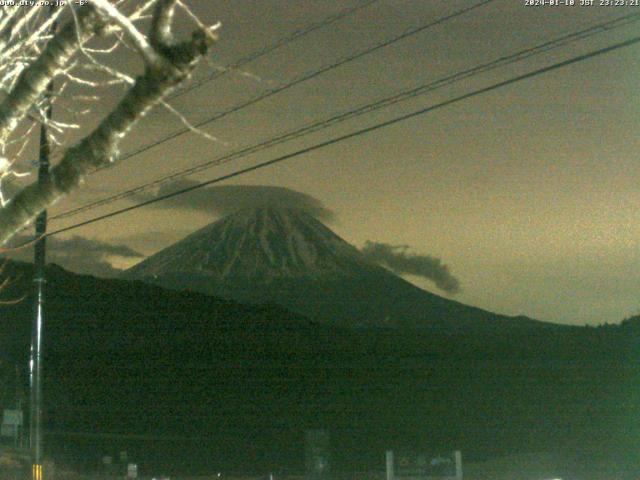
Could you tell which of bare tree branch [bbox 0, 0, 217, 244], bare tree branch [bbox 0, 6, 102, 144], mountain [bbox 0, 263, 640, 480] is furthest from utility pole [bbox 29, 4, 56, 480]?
mountain [bbox 0, 263, 640, 480]

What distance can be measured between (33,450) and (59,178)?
50.1ft

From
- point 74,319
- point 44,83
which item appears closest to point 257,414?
point 74,319

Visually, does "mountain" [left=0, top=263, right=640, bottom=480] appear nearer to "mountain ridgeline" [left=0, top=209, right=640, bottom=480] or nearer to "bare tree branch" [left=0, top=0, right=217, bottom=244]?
"mountain ridgeline" [left=0, top=209, right=640, bottom=480]

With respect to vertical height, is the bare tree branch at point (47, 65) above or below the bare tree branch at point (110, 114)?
above

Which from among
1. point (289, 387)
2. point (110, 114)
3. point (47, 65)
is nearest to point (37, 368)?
point (47, 65)

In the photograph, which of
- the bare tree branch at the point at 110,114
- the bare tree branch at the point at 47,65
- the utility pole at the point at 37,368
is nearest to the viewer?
the bare tree branch at the point at 110,114

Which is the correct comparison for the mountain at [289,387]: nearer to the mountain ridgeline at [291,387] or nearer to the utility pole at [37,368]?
the mountain ridgeline at [291,387]

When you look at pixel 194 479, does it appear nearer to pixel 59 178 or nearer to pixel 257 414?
pixel 59 178

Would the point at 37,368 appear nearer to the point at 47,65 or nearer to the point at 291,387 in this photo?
the point at 47,65

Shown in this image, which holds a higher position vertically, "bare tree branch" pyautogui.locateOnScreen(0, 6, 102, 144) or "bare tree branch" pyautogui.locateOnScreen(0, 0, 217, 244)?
"bare tree branch" pyautogui.locateOnScreen(0, 6, 102, 144)

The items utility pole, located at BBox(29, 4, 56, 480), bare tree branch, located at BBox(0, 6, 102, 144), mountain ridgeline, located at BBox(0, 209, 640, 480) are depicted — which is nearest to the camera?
bare tree branch, located at BBox(0, 6, 102, 144)

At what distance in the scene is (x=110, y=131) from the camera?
13.1 feet

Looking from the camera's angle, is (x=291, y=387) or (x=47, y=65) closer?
(x=47, y=65)

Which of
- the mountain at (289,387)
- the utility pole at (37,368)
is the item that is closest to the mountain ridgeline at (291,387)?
A: the mountain at (289,387)
